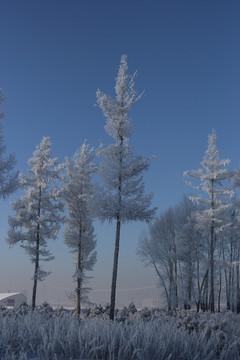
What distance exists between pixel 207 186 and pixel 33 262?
464 inches

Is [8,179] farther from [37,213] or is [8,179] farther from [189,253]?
[189,253]

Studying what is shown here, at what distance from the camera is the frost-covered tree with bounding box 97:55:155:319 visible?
53.1 feet

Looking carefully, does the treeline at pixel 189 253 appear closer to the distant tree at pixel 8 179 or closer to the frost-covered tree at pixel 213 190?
the frost-covered tree at pixel 213 190

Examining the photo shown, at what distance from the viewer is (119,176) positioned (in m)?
16.6

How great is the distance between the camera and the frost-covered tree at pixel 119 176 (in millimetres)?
16188

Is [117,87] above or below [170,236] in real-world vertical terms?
above

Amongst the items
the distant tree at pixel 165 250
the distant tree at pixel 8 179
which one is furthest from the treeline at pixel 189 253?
the distant tree at pixel 8 179

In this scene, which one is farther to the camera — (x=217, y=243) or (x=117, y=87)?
(x=217, y=243)

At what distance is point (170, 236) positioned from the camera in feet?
103

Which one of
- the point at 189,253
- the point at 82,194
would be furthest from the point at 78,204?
the point at 189,253

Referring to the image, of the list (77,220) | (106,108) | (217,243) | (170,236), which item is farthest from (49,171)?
(217,243)

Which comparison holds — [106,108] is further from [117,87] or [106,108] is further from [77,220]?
[77,220]

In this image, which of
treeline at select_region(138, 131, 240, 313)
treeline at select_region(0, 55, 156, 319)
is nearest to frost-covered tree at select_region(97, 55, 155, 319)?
treeline at select_region(0, 55, 156, 319)

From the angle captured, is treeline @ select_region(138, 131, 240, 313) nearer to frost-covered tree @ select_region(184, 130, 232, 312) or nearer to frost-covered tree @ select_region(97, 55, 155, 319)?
frost-covered tree @ select_region(184, 130, 232, 312)
